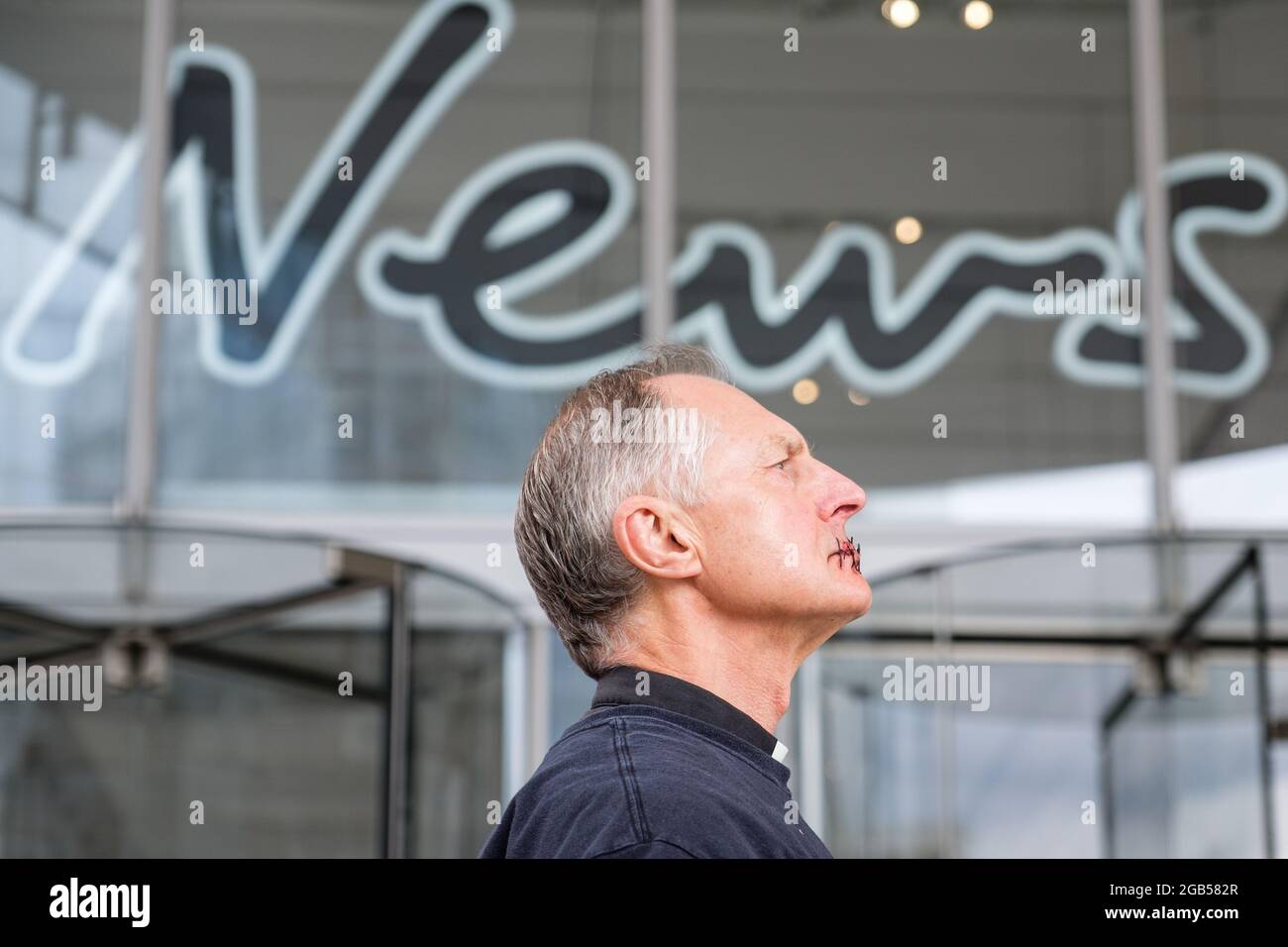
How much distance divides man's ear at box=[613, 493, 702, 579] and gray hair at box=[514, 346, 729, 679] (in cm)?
1

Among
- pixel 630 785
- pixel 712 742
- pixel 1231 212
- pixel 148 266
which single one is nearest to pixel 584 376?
pixel 148 266

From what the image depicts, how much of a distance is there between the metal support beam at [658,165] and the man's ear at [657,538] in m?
3.43

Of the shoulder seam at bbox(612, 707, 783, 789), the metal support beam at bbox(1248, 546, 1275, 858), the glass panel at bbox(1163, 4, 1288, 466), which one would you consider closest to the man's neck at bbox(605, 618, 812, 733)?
the shoulder seam at bbox(612, 707, 783, 789)

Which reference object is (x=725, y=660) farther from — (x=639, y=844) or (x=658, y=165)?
(x=658, y=165)

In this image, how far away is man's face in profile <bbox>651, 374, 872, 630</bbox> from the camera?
64.3 inches

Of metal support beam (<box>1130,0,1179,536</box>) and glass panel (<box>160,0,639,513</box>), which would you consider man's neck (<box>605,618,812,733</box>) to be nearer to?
glass panel (<box>160,0,639,513</box>)

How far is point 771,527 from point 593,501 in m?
0.18

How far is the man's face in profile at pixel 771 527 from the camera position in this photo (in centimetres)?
163

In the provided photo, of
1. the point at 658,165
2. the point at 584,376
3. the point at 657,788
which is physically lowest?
the point at 657,788

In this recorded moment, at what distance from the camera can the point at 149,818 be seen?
15.0 feet

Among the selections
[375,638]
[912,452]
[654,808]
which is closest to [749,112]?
[912,452]

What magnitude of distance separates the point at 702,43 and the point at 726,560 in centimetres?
393

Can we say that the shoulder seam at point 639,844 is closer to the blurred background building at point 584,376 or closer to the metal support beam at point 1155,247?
the blurred background building at point 584,376

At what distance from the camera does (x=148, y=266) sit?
5.05 m
